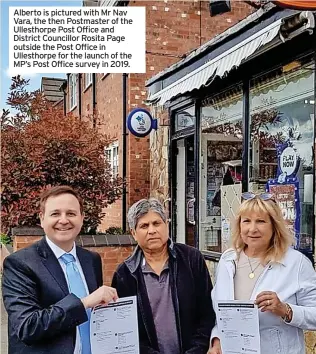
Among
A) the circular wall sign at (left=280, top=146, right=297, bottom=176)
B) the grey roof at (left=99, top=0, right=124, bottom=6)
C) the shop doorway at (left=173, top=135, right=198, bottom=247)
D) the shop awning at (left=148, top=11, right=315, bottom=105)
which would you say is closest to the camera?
the shop awning at (left=148, top=11, right=315, bottom=105)

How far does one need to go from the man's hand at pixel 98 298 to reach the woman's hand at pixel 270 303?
0.65m

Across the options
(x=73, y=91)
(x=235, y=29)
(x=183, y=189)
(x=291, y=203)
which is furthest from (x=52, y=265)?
(x=73, y=91)

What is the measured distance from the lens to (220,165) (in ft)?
21.0

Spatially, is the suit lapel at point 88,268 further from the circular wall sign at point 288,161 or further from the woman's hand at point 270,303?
the circular wall sign at point 288,161

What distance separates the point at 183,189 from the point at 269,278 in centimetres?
541

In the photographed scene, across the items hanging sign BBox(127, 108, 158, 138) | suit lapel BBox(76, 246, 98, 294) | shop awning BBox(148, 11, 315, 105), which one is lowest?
suit lapel BBox(76, 246, 98, 294)

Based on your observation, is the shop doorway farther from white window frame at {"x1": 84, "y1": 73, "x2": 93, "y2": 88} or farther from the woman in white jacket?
white window frame at {"x1": 84, "y1": 73, "x2": 93, "y2": 88}

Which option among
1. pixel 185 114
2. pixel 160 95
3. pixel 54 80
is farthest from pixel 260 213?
pixel 54 80

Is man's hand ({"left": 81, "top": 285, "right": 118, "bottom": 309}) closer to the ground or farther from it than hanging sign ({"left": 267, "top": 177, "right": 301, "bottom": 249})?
closer to the ground

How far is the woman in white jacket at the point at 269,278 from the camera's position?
2.24 meters

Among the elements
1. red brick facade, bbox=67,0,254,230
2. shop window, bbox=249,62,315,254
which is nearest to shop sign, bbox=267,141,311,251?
shop window, bbox=249,62,315,254

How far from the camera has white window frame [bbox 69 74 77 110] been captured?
1482 centimetres
